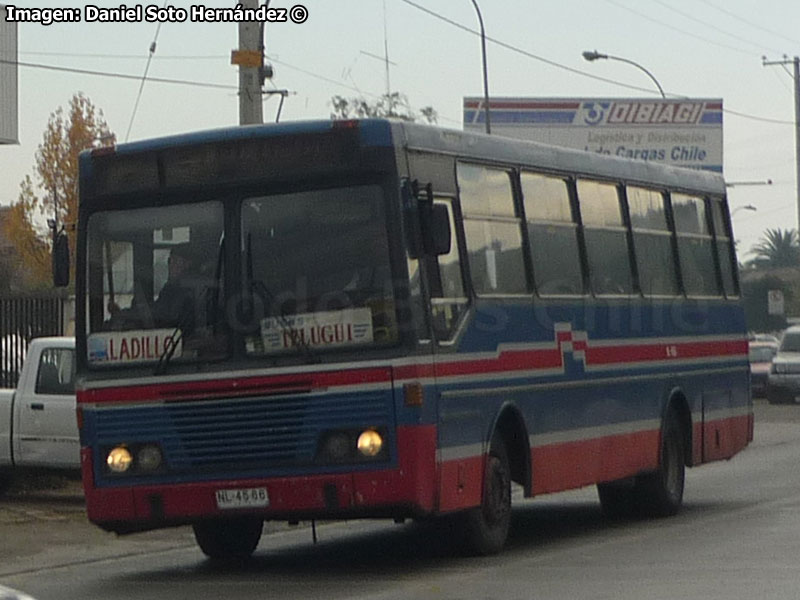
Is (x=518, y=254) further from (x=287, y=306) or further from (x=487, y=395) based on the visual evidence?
(x=287, y=306)

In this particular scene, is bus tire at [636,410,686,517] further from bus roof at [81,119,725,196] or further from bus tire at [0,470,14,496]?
bus tire at [0,470,14,496]

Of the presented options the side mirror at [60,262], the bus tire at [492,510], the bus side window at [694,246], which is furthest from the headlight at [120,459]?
the bus side window at [694,246]

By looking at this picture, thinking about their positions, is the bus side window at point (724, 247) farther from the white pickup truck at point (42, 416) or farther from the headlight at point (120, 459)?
the headlight at point (120, 459)

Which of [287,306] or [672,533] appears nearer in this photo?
[287,306]

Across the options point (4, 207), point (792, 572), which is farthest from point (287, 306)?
point (4, 207)

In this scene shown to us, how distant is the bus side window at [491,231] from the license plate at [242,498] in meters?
2.29

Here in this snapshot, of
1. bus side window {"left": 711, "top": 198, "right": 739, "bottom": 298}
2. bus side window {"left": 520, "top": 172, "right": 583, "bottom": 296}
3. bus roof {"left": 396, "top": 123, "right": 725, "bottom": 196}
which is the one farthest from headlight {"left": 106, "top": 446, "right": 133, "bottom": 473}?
bus side window {"left": 711, "top": 198, "right": 739, "bottom": 298}

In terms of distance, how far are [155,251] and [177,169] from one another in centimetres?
59

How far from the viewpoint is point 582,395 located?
52.7 feet

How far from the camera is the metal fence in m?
26.7

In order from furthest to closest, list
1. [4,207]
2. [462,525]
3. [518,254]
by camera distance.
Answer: [4,207] → [518,254] → [462,525]

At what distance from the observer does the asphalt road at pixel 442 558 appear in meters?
12.1

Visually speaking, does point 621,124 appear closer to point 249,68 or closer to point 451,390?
point 249,68

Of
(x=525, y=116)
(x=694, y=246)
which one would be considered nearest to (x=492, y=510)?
(x=694, y=246)
